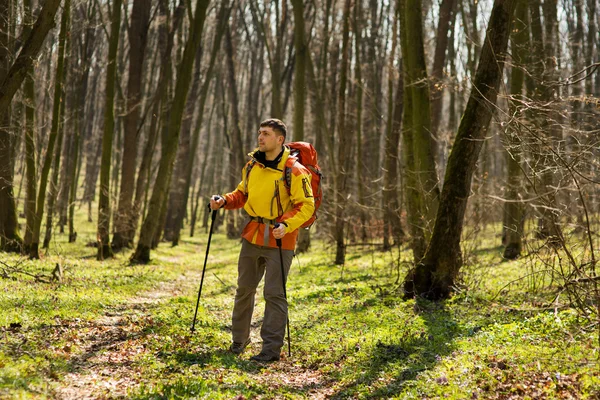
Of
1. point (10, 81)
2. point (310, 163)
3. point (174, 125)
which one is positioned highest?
point (174, 125)

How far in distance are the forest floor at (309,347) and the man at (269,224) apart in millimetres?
377

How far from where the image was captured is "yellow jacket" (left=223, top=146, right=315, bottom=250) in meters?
6.61

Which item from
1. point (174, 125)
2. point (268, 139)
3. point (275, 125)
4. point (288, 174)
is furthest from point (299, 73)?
point (288, 174)

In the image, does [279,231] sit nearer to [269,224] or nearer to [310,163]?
[269,224]

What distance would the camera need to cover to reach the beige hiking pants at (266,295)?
6.70 metres

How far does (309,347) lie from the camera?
7520mm

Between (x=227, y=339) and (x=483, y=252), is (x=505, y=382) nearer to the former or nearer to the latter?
(x=227, y=339)

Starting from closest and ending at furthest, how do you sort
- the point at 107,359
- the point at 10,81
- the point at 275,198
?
1. the point at 107,359
2. the point at 275,198
3. the point at 10,81

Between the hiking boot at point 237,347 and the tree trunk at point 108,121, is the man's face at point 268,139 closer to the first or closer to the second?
the hiking boot at point 237,347

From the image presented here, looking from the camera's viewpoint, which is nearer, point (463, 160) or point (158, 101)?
point (463, 160)

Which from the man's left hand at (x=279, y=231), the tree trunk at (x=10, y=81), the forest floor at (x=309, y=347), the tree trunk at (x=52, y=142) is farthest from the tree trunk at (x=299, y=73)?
the man's left hand at (x=279, y=231)

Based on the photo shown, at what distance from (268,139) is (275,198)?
697 mm

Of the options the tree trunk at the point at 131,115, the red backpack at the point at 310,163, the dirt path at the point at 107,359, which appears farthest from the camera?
the tree trunk at the point at 131,115

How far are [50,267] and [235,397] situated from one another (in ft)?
29.2
